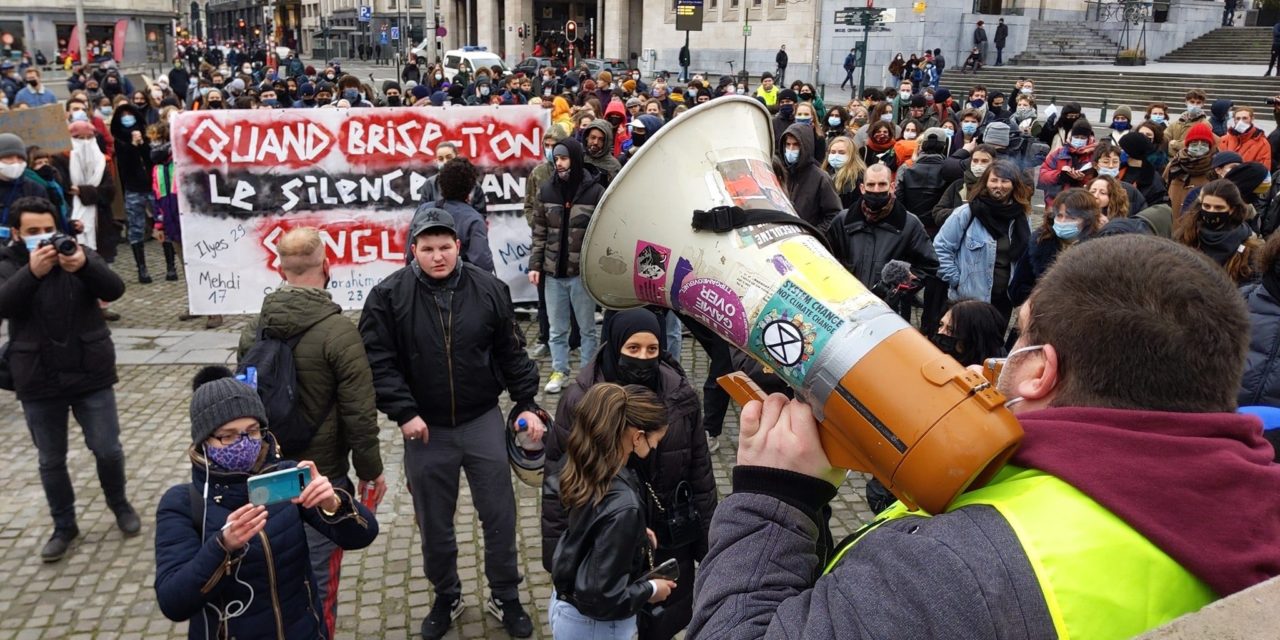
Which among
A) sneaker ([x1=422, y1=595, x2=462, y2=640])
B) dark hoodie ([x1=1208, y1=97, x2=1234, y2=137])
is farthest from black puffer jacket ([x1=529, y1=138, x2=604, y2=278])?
dark hoodie ([x1=1208, y1=97, x2=1234, y2=137])

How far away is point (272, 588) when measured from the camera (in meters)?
2.60

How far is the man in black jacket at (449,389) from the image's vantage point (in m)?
3.51

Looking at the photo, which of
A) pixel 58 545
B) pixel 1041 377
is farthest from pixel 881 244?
pixel 58 545

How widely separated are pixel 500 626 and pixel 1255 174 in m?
6.44

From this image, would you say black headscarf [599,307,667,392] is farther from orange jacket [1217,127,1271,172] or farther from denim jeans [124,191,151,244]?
orange jacket [1217,127,1271,172]

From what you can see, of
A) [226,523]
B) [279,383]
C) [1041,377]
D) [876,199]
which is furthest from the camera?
[876,199]

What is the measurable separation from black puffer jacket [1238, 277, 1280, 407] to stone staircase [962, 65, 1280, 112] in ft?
65.4

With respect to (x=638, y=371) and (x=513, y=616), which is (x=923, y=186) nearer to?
(x=638, y=371)

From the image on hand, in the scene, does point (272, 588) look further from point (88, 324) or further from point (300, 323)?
point (88, 324)

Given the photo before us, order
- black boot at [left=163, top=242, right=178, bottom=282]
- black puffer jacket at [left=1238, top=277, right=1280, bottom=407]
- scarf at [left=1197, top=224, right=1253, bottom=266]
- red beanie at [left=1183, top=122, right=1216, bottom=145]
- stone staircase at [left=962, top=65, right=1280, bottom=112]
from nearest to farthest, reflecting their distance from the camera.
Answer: black puffer jacket at [left=1238, top=277, right=1280, bottom=407] < scarf at [left=1197, top=224, right=1253, bottom=266] < red beanie at [left=1183, top=122, right=1216, bottom=145] < black boot at [left=163, top=242, right=178, bottom=282] < stone staircase at [left=962, top=65, right=1280, bottom=112]

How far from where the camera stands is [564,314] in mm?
6422

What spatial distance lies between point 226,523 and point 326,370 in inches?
37.3

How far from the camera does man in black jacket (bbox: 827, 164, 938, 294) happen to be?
522cm

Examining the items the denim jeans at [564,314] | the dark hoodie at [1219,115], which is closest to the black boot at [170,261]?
the denim jeans at [564,314]
